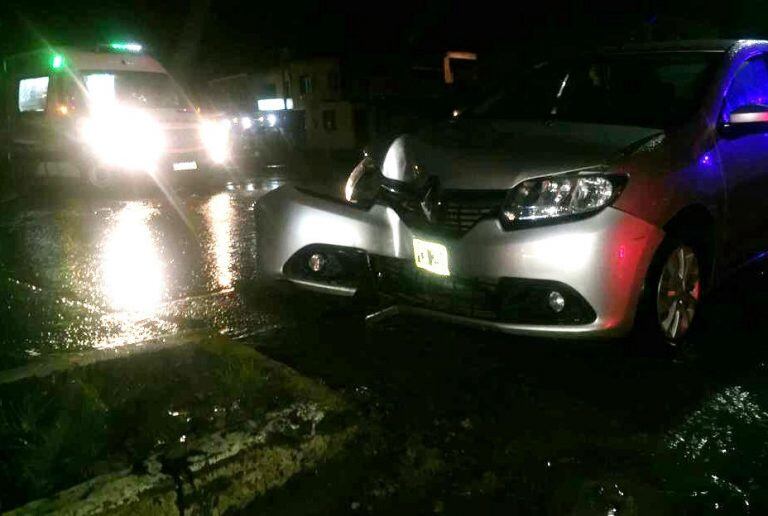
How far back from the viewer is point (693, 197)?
3.56 metres

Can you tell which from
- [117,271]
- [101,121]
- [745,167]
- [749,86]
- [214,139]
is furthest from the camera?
[214,139]

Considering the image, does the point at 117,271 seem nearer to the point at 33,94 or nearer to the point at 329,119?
the point at 33,94

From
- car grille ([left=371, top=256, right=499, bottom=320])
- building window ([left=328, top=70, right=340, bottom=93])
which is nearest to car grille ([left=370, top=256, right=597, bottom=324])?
car grille ([left=371, top=256, right=499, bottom=320])

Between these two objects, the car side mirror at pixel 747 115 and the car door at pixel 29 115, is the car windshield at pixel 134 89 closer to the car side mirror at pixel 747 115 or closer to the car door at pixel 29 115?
the car door at pixel 29 115

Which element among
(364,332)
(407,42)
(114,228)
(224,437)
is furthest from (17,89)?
(407,42)

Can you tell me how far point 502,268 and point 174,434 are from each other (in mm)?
1604

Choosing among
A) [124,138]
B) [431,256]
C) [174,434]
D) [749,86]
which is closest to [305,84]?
[124,138]

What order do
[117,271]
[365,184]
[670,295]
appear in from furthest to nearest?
1. [117,271]
2. [365,184]
3. [670,295]

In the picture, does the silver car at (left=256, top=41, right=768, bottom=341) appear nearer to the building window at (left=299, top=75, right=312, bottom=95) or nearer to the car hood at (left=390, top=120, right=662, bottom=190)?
the car hood at (left=390, top=120, right=662, bottom=190)

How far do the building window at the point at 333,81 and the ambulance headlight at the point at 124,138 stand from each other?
22.1 meters

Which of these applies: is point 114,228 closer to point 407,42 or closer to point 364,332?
point 364,332

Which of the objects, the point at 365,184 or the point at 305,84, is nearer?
the point at 365,184

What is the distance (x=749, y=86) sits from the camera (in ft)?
14.2

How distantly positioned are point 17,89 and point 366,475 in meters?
11.8
